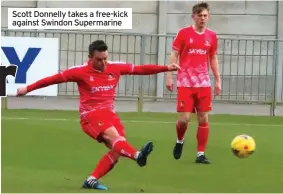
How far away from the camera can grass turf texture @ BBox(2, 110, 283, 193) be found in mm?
8547

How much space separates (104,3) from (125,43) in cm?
246

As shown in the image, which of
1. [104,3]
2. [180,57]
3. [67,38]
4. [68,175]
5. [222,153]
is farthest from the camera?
[104,3]

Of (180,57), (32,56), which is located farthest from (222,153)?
(32,56)

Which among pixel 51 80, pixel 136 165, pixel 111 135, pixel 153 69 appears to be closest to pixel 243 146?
pixel 136 165

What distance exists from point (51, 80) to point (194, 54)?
2560 millimetres

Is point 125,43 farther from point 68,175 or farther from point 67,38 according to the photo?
point 68,175

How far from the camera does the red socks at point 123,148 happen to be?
8014 mm

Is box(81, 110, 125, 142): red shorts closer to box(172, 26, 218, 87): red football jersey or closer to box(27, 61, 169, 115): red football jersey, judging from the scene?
box(27, 61, 169, 115): red football jersey

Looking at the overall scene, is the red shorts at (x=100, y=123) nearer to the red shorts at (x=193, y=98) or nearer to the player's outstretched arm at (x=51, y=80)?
the player's outstretched arm at (x=51, y=80)

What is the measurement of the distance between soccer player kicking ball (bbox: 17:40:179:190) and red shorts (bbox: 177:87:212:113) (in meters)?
1.94

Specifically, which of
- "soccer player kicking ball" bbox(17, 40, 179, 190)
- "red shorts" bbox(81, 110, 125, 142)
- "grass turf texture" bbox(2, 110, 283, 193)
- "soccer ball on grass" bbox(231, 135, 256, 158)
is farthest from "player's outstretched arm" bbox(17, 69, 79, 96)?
"soccer ball on grass" bbox(231, 135, 256, 158)

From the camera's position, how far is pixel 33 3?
20.8 m

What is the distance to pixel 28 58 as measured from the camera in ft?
53.7

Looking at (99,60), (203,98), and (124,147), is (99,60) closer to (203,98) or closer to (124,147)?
(124,147)
